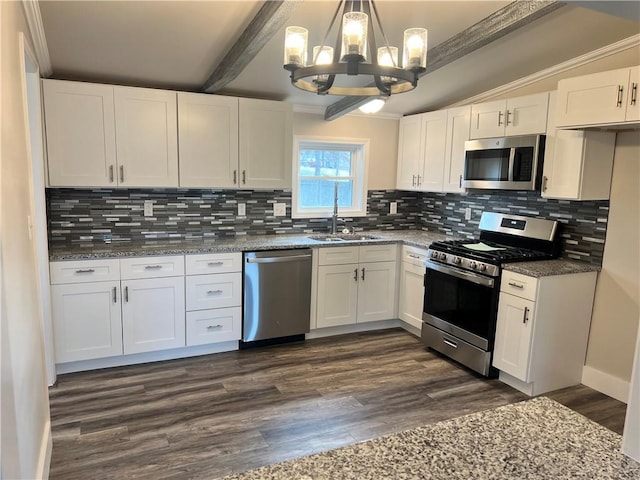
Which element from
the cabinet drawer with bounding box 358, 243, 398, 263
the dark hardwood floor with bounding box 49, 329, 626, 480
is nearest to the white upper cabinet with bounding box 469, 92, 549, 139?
the cabinet drawer with bounding box 358, 243, 398, 263

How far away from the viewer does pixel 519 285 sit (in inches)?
122

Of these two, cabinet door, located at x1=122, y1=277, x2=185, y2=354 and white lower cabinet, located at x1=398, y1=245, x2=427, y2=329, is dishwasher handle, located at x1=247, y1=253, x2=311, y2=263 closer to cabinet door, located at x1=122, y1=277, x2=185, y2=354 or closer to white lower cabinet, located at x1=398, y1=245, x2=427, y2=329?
cabinet door, located at x1=122, y1=277, x2=185, y2=354

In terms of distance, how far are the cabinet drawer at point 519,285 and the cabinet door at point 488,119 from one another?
1.20 m

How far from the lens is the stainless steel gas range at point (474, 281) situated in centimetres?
332

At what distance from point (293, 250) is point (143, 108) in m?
1.63

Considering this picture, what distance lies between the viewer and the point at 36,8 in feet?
7.74

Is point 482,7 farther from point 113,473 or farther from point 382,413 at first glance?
point 113,473

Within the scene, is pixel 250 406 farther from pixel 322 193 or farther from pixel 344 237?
pixel 322 193

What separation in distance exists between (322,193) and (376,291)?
1.17 m

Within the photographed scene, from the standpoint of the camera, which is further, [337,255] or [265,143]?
[337,255]

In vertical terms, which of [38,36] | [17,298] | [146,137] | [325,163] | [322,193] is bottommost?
[17,298]

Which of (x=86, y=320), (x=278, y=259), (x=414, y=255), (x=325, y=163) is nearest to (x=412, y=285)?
(x=414, y=255)

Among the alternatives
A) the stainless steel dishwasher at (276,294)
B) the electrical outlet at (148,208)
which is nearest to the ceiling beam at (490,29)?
the stainless steel dishwasher at (276,294)

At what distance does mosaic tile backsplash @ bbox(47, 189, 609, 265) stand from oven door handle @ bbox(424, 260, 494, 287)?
2.36 ft
